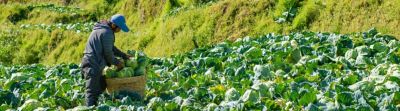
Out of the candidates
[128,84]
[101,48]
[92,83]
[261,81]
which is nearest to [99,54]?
[101,48]

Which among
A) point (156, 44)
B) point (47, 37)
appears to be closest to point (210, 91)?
point (156, 44)

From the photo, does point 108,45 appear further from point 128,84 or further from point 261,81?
point 261,81

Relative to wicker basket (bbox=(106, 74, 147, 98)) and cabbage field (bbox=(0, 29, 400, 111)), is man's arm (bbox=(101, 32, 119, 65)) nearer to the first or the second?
wicker basket (bbox=(106, 74, 147, 98))

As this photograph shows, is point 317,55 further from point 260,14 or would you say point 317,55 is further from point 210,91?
point 260,14

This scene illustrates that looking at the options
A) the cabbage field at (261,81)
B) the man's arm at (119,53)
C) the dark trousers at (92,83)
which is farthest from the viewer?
the man's arm at (119,53)

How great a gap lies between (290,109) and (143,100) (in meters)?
2.25

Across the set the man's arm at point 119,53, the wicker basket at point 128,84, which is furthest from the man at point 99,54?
the man's arm at point 119,53

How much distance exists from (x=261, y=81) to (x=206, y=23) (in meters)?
11.6

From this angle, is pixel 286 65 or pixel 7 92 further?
pixel 286 65

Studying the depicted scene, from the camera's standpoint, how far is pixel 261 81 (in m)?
9.22

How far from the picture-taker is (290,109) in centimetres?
725

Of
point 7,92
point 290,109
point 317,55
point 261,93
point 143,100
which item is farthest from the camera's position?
point 317,55

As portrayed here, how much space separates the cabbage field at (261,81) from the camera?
7363mm

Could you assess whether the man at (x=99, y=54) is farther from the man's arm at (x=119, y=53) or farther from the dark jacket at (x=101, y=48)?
the man's arm at (x=119, y=53)
